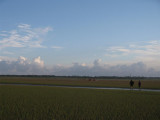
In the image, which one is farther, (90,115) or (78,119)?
(90,115)

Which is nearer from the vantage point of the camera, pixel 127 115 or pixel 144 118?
pixel 144 118

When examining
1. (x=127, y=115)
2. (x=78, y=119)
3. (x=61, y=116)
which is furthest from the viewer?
(x=127, y=115)

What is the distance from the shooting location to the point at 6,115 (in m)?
11.0

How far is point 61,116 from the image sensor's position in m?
11.0

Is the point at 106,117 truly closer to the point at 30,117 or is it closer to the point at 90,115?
the point at 90,115

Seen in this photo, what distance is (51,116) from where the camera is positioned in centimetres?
→ 1100

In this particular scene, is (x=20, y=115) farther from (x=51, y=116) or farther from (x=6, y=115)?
(x=51, y=116)

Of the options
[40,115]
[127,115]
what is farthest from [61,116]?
[127,115]

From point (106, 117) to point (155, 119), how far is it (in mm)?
2802

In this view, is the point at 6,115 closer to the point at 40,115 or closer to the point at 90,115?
the point at 40,115

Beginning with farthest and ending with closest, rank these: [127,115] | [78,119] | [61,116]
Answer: [127,115]
[61,116]
[78,119]

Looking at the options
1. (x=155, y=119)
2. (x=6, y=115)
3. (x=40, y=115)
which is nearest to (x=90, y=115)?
(x=40, y=115)

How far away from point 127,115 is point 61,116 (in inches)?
166

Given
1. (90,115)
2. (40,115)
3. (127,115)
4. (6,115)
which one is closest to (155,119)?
(127,115)
